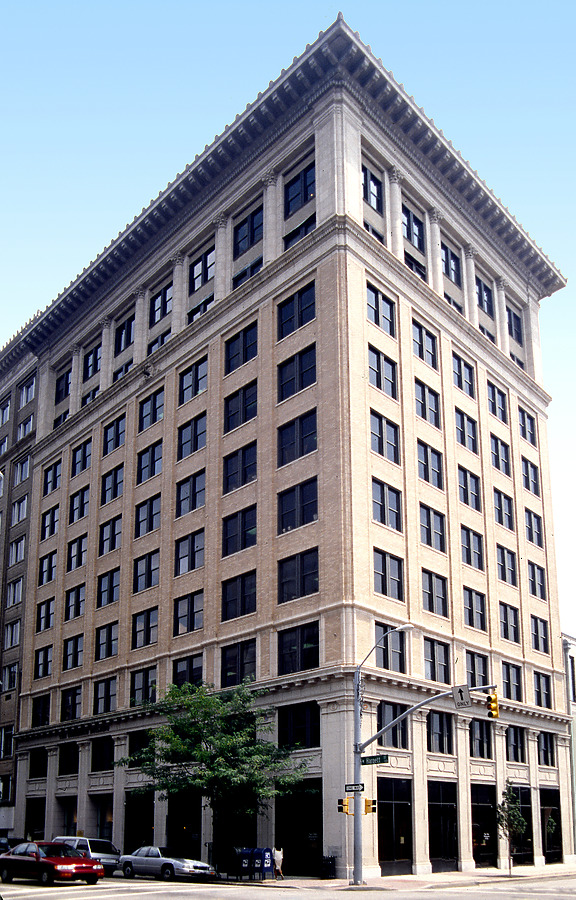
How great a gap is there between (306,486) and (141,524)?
1668 cm

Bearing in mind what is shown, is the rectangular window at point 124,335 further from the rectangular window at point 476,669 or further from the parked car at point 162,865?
the parked car at point 162,865

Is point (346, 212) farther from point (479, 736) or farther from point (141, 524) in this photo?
point (479, 736)

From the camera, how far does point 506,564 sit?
5578cm

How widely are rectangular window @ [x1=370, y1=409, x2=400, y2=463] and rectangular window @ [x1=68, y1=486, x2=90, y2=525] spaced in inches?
1006

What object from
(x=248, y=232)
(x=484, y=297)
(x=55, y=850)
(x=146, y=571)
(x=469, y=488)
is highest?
(x=248, y=232)

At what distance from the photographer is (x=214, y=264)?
56.6 meters

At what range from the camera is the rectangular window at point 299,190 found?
4997 cm

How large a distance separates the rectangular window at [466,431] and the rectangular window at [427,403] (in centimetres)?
241

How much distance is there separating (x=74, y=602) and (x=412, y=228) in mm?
32148

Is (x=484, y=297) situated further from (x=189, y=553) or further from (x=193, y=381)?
(x=189, y=553)

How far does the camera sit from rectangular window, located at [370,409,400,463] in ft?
150

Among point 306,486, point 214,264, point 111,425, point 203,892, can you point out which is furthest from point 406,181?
point 203,892

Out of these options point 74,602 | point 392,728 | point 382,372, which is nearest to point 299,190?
point 382,372

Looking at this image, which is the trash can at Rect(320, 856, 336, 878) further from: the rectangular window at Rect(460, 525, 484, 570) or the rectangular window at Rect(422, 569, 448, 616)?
the rectangular window at Rect(460, 525, 484, 570)
